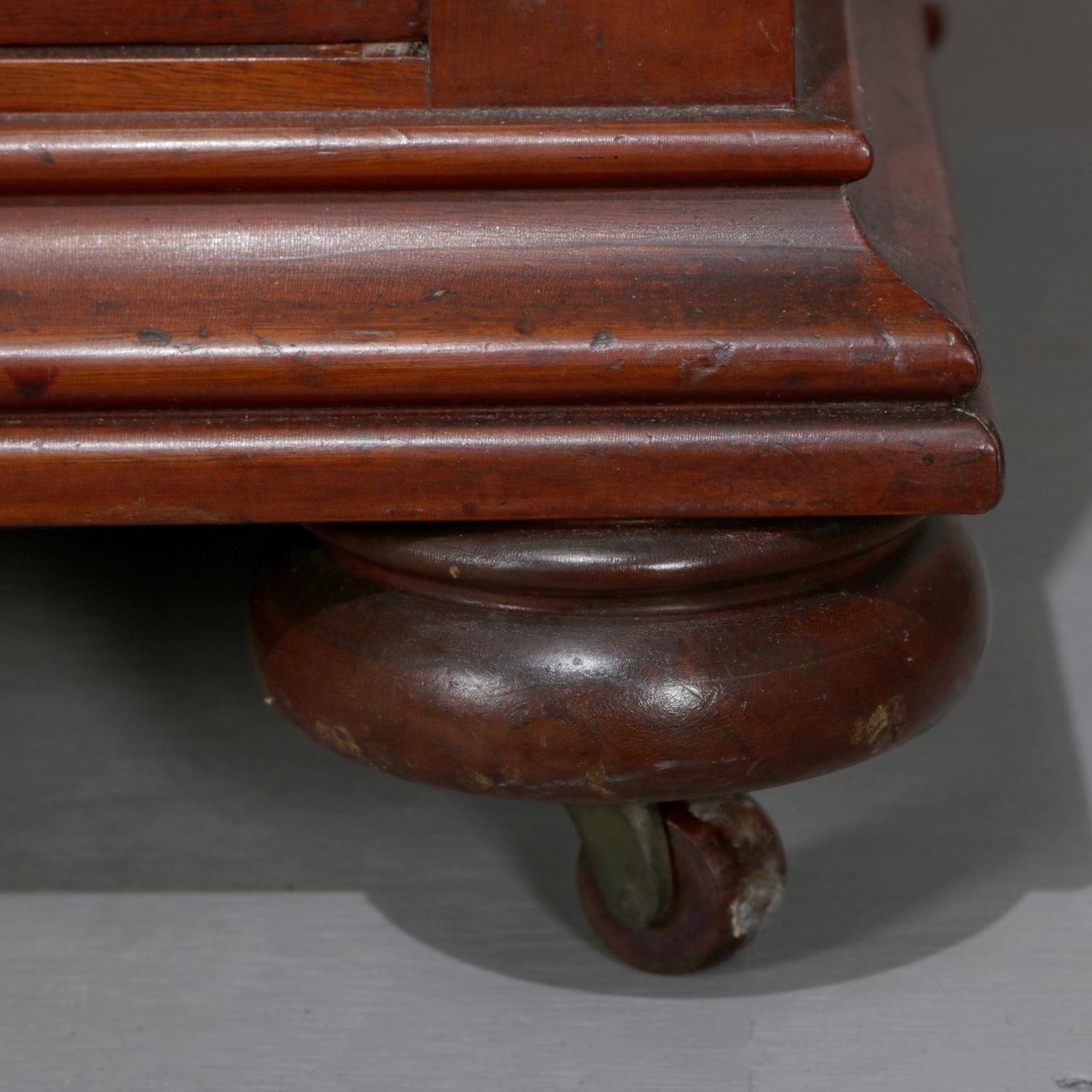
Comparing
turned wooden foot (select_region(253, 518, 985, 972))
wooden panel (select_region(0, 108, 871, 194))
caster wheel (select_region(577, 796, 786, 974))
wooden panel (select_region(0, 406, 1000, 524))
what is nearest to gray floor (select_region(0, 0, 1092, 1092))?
caster wheel (select_region(577, 796, 786, 974))

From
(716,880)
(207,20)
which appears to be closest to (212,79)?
(207,20)

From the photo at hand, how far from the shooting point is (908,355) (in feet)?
2.44

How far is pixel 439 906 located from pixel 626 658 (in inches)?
12.6

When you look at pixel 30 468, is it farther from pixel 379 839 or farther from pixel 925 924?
pixel 925 924

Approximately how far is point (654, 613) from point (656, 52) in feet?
0.83

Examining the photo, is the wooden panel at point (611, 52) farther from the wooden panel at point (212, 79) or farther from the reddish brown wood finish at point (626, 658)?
the reddish brown wood finish at point (626, 658)

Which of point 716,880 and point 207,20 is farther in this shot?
point 716,880

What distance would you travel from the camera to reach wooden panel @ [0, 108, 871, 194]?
745mm

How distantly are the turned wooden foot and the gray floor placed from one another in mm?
178

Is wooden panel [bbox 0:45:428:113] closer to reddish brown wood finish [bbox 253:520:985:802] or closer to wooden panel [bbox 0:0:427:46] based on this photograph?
wooden panel [bbox 0:0:427:46]

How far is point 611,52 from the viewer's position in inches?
29.7

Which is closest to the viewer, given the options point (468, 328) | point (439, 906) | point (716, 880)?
point (468, 328)

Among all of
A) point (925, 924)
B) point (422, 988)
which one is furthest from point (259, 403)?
point (925, 924)

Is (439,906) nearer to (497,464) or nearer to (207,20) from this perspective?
(497,464)
